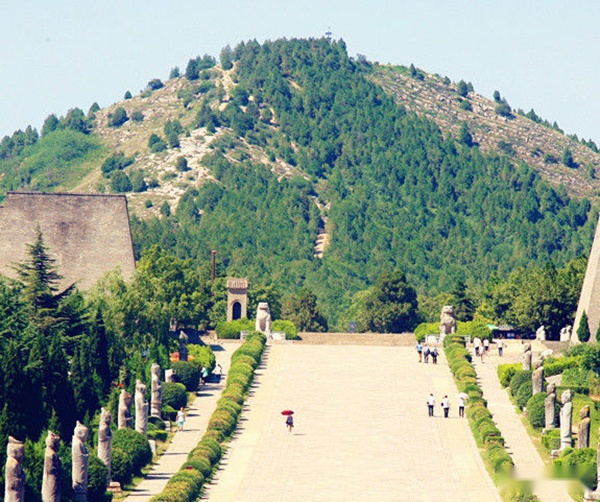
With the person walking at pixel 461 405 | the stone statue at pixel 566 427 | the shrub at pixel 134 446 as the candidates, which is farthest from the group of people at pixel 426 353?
the shrub at pixel 134 446

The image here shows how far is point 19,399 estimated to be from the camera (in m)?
54.4

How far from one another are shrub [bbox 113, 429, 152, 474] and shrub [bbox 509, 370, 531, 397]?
17.6m

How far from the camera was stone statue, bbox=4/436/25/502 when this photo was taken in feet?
146

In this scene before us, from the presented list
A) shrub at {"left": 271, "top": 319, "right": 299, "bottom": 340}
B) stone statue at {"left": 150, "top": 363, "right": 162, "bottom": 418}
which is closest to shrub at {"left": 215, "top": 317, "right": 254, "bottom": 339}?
shrub at {"left": 271, "top": 319, "right": 299, "bottom": 340}

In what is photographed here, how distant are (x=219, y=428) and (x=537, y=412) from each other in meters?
11.2

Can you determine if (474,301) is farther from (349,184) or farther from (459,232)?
(349,184)

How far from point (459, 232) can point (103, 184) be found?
130ft

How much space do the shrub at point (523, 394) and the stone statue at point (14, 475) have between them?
26.5m

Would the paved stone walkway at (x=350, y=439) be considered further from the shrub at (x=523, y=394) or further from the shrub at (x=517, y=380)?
the shrub at (x=523, y=394)

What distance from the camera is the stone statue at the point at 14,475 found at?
146 ft

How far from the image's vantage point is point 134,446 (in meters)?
55.6

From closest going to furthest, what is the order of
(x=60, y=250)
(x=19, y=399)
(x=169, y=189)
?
1. (x=19, y=399)
2. (x=60, y=250)
3. (x=169, y=189)

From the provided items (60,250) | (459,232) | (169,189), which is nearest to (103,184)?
(169,189)

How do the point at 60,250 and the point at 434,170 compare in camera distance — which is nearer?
the point at 60,250
